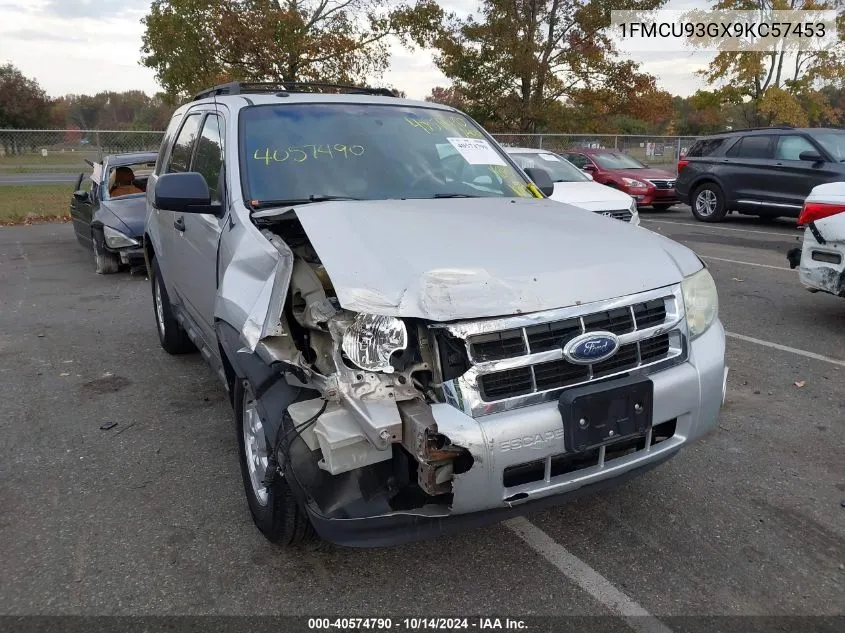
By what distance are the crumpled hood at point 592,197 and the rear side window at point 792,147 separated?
181 inches

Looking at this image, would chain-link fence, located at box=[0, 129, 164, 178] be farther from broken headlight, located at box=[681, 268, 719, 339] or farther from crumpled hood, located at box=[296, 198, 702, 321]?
broken headlight, located at box=[681, 268, 719, 339]

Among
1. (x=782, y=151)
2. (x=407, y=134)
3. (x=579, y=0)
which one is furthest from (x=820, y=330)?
(x=579, y=0)

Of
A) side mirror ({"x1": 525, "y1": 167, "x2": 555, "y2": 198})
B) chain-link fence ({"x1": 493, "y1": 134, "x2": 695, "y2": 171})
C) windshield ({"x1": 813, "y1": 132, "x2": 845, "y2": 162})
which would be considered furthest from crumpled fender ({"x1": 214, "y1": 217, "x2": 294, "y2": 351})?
chain-link fence ({"x1": 493, "y1": 134, "x2": 695, "y2": 171})

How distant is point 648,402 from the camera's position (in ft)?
8.54

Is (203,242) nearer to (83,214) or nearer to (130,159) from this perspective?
(130,159)

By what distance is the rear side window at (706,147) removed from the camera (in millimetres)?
14016

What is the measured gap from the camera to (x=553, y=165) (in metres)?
11.6

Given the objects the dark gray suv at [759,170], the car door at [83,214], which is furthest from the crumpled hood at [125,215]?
the dark gray suv at [759,170]

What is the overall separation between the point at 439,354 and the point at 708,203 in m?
13.4

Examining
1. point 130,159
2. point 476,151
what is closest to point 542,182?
point 476,151

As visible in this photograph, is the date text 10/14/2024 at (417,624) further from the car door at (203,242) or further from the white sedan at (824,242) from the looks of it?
the white sedan at (824,242)

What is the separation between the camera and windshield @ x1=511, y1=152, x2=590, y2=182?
11.3 m

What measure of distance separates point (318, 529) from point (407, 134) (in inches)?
96.7

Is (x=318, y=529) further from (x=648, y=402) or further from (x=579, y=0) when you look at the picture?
(x=579, y=0)
